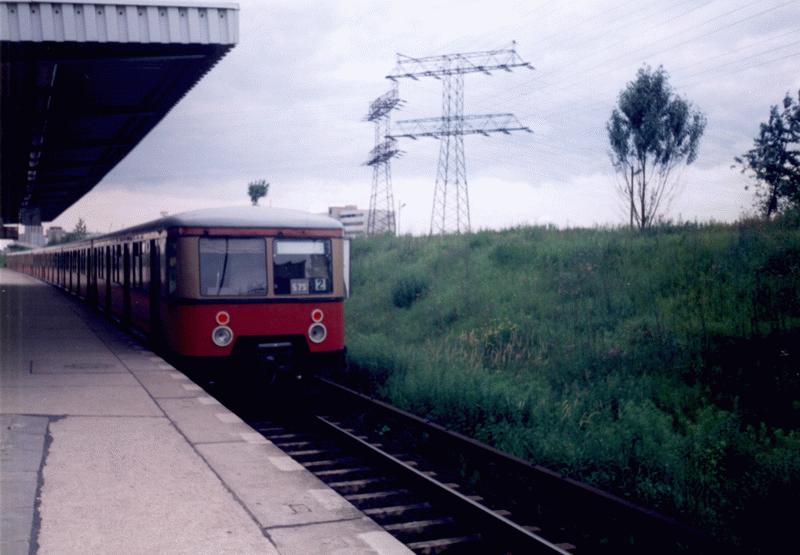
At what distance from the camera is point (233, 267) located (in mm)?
10000

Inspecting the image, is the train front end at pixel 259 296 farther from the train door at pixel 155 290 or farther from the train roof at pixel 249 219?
the train door at pixel 155 290

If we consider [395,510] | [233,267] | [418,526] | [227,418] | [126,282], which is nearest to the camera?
[418,526]

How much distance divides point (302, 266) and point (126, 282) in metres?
6.09

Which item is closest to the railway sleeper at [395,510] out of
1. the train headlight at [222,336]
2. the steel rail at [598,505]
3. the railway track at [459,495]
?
the railway track at [459,495]

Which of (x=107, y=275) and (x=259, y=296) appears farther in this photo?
(x=107, y=275)

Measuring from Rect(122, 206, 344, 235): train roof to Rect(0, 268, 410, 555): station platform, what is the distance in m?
2.20

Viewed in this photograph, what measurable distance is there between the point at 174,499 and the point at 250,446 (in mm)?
1698

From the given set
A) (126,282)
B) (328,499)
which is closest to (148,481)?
(328,499)

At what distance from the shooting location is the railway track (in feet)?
18.3

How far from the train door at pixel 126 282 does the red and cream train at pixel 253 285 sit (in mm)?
3403

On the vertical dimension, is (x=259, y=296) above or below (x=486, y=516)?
above

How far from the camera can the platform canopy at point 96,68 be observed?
10273 mm

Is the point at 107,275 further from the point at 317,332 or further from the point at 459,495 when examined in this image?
the point at 459,495

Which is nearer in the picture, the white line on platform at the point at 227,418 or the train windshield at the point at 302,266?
the white line on platform at the point at 227,418
